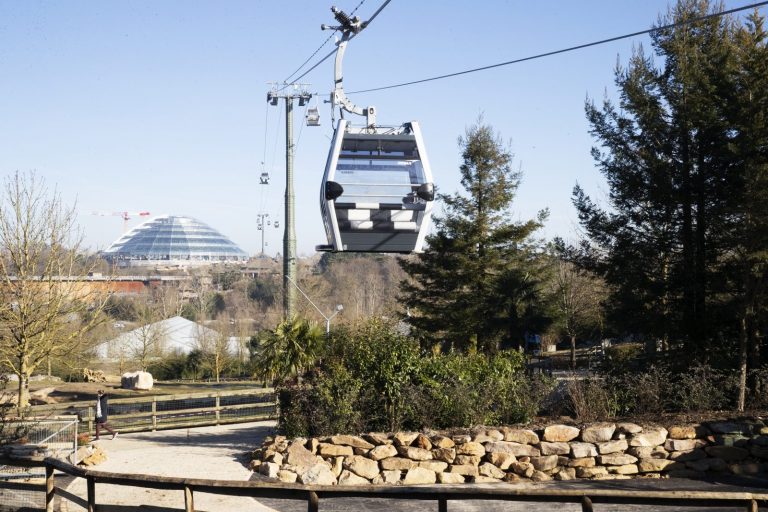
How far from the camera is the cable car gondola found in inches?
583

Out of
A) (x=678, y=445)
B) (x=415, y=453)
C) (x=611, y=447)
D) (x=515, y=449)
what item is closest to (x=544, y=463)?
(x=515, y=449)

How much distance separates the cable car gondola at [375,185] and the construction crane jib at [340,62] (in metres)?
0.38

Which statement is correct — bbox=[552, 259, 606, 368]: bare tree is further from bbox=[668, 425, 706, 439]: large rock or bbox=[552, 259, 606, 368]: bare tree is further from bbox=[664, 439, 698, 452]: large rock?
bbox=[664, 439, 698, 452]: large rock

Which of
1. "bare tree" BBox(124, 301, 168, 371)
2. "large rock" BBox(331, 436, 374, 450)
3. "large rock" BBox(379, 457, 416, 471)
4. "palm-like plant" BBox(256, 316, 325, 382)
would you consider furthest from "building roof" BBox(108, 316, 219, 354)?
"large rock" BBox(379, 457, 416, 471)

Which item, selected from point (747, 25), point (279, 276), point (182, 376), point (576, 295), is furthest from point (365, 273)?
point (747, 25)

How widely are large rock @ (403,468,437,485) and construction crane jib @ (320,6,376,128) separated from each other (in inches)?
252

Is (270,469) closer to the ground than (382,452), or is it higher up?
closer to the ground

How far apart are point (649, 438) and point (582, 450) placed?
1.23 m

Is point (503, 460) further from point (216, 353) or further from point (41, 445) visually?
point (216, 353)

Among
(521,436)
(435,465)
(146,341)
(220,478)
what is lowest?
(220,478)

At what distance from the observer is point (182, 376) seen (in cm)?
4925

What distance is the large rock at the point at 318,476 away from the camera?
13.7m

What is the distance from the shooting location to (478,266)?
1235 inches

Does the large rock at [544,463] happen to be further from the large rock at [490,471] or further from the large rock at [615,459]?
the large rock at [615,459]
